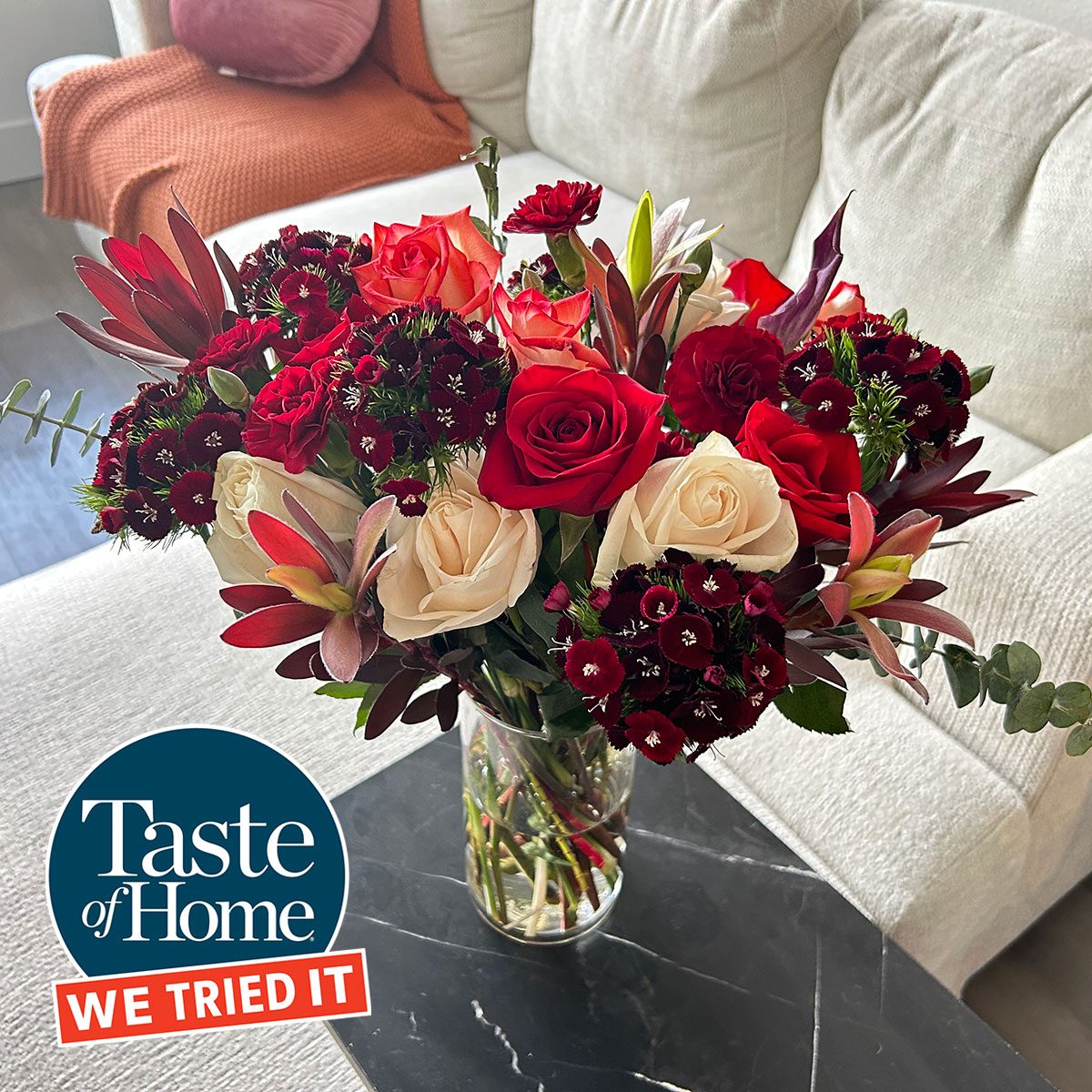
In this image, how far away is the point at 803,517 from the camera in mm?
456

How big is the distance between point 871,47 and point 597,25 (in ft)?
1.69

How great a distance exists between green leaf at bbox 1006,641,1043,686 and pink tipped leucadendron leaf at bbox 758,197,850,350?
0.20 metres

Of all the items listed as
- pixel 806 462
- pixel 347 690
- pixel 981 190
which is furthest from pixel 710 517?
pixel 981 190

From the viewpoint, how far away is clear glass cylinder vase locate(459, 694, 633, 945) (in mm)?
655

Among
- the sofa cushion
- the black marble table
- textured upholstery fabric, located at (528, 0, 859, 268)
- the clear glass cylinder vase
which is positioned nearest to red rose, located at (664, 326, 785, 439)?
the clear glass cylinder vase

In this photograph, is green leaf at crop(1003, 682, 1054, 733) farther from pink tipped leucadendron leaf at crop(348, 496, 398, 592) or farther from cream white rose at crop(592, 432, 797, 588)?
pink tipped leucadendron leaf at crop(348, 496, 398, 592)

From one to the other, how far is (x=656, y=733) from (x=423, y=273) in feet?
0.82

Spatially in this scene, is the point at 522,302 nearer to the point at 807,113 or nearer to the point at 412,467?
the point at 412,467

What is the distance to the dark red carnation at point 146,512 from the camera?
1.56 ft

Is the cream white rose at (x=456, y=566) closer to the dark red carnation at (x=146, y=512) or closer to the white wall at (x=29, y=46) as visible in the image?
the dark red carnation at (x=146, y=512)

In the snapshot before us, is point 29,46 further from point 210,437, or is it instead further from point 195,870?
point 210,437

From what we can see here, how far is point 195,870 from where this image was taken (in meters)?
0.74

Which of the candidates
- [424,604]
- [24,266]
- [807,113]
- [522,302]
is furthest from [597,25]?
[24,266]

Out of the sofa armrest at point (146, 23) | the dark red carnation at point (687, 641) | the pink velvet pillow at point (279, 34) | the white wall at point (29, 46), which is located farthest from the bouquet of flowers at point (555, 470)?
the white wall at point (29, 46)
